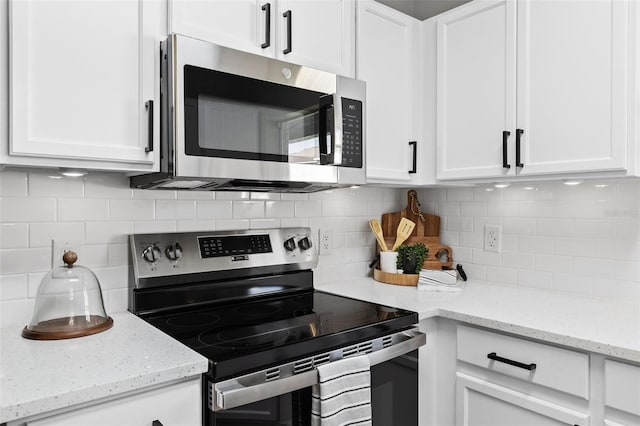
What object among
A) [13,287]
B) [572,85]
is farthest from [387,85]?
[13,287]

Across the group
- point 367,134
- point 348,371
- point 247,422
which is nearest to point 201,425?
point 247,422

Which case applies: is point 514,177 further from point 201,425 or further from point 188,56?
point 201,425

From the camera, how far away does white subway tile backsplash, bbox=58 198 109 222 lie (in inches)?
59.7

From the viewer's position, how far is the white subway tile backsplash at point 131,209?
1618 millimetres

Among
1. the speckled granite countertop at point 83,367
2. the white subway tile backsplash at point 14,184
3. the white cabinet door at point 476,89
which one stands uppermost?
the white cabinet door at point 476,89

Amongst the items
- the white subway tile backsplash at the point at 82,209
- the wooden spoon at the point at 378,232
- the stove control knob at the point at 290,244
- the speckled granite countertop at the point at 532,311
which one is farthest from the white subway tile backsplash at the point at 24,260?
the wooden spoon at the point at 378,232

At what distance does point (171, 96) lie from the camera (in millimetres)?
1343

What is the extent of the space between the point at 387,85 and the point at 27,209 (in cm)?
147

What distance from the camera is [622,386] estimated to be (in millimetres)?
1320

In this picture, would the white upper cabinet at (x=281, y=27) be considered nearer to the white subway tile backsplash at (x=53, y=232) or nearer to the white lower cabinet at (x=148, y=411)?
the white subway tile backsplash at (x=53, y=232)

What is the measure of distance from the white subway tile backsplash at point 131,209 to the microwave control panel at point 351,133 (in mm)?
742

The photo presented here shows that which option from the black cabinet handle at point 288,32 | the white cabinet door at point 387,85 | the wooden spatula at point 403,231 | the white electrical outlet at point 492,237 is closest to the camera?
the black cabinet handle at point 288,32

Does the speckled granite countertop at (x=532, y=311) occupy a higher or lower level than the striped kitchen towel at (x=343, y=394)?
higher

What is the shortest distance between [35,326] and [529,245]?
1973mm
